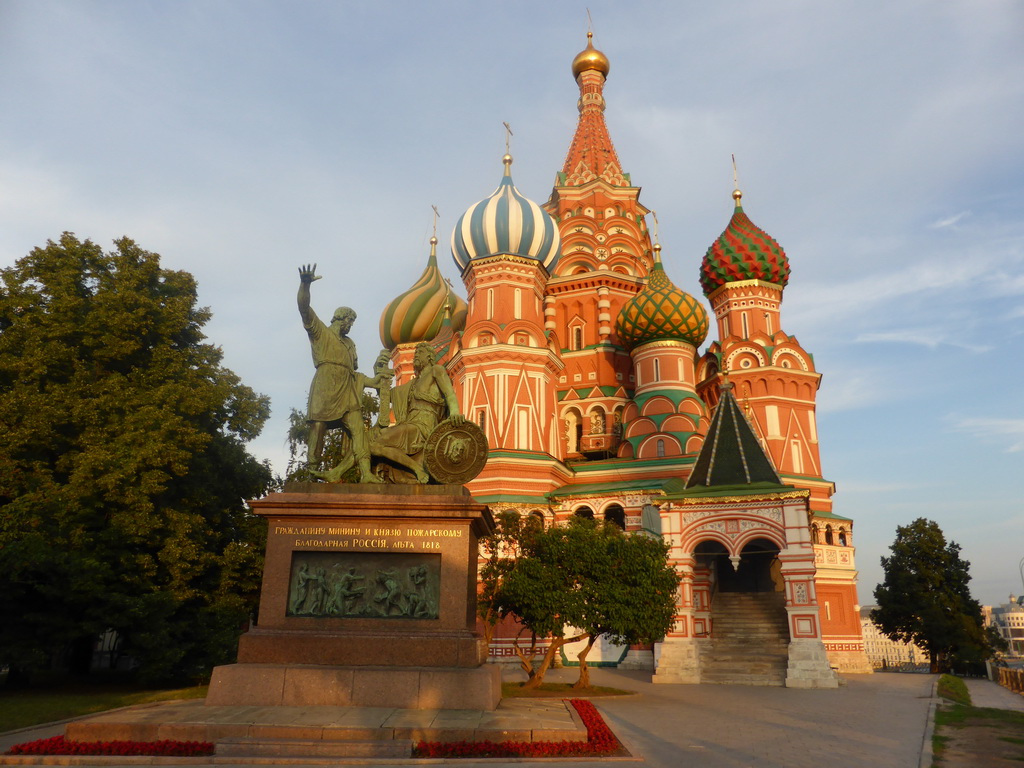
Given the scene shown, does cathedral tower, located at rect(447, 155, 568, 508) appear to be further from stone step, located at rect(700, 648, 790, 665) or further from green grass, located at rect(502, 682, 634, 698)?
green grass, located at rect(502, 682, 634, 698)

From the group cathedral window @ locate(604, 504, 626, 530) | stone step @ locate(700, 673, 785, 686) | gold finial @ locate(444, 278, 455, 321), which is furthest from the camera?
gold finial @ locate(444, 278, 455, 321)

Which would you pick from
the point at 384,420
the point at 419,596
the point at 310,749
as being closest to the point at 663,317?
the point at 384,420

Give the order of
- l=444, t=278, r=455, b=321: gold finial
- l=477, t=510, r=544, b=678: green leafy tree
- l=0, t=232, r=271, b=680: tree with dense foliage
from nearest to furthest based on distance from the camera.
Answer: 1. l=0, t=232, r=271, b=680: tree with dense foliage
2. l=477, t=510, r=544, b=678: green leafy tree
3. l=444, t=278, r=455, b=321: gold finial

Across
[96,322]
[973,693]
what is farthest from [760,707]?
[96,322]

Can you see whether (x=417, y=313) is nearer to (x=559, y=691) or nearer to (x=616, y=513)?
(x=616, y=513)

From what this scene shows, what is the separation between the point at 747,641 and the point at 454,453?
13.9m

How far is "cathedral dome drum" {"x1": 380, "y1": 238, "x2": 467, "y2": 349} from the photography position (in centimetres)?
4000

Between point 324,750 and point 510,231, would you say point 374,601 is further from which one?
point 510,231

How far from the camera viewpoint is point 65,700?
13.3m

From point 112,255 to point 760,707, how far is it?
57.2 feet

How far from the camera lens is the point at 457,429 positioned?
11078mm

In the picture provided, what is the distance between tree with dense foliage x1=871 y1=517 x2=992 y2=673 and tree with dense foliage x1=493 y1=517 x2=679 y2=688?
18.0 m

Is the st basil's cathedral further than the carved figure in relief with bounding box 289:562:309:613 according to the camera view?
Yes

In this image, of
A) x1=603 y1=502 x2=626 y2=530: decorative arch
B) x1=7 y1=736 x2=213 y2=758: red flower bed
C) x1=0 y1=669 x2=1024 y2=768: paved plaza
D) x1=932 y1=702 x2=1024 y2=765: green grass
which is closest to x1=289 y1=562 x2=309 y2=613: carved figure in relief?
x1=7 y1=736 x2=213 y2=758: red flower bed
